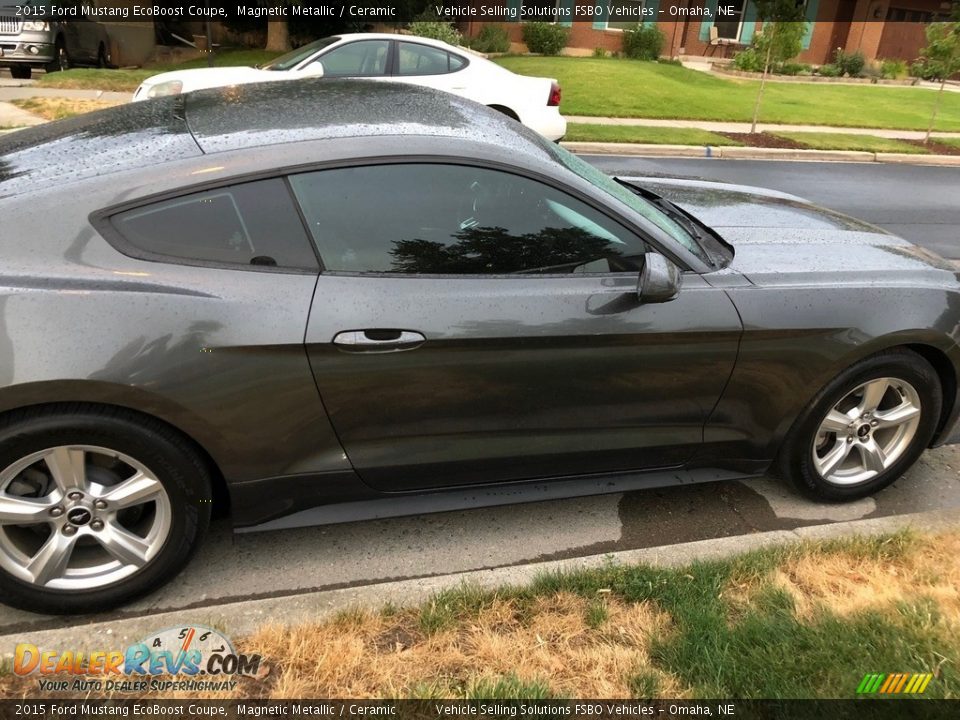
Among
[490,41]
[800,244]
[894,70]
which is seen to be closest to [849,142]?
[800,244]

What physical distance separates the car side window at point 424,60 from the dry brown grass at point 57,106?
15.4ft

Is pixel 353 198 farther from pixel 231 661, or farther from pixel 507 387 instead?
pixel 231 661

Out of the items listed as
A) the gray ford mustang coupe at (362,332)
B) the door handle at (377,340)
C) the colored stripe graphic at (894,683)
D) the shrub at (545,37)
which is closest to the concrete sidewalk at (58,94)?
the gray ford mustang coupe at (362,332)

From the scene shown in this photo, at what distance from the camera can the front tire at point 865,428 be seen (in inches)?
111

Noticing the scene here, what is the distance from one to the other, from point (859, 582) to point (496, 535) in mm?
1318

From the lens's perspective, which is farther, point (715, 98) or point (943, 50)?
point (715, 98)

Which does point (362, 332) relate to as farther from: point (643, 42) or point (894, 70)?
point (894, 70)

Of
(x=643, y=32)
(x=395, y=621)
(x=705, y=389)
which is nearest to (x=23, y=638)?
(x=395, y=621)

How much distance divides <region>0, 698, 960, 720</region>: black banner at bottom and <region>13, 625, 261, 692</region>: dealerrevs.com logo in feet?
0.17

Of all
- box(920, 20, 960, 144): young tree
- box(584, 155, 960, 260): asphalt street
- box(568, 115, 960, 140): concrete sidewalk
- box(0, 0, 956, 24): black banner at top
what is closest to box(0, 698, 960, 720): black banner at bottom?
box(584, 155, 960, 260): asphalt street

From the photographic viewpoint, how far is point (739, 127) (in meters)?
14.1

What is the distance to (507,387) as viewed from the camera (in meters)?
2.42

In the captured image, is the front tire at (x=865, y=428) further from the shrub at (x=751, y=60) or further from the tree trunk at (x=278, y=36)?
the tree trunk at (x=278, y=36)

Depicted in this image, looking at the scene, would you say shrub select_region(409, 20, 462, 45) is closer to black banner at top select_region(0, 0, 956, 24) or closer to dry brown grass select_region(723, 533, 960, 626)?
black banner at top select_region(0, 0, 956, 24)
